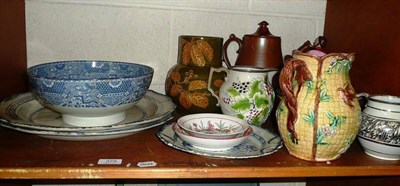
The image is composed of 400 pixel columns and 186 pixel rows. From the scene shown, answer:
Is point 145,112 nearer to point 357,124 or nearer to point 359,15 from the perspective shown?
point 357,124

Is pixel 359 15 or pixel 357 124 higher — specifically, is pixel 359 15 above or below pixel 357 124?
above

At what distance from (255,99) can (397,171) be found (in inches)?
9.8

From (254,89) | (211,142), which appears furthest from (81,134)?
(254,89)

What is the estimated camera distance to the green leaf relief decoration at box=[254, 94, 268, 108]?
2.03 feet

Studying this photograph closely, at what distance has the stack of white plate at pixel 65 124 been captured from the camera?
50 centimetres

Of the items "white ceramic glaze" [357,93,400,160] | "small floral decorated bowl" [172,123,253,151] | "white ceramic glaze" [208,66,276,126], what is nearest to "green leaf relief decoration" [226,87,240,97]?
"white ceramic glaze" [208,66,276,126]

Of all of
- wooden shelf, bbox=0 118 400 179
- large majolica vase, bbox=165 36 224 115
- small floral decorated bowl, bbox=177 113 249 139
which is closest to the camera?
wooden shelf, bbox=0 118 400 179

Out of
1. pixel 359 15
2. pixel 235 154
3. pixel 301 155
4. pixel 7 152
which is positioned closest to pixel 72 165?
pixel 7 152

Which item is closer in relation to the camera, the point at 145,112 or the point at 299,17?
the point at 145,112

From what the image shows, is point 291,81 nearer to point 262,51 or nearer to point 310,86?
point 310,86

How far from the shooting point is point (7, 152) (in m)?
0.49

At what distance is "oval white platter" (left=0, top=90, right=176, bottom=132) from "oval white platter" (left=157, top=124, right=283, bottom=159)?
4 cm

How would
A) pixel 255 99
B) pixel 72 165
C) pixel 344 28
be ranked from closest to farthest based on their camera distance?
pixel 72 165 → pixel 255 99 → pixel 344 28

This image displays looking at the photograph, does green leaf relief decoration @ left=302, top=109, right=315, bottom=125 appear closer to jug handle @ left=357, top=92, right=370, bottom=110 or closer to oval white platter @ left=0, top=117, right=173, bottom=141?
jug handle @ left=357, top=92, right=370, bottom=110
